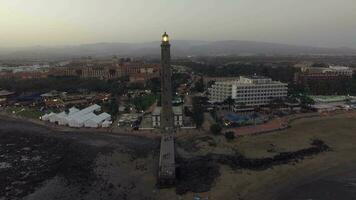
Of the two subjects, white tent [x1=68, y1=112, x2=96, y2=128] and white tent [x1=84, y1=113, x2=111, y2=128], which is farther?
white tent [x1=68, y1=112, x2=96, y2=128]

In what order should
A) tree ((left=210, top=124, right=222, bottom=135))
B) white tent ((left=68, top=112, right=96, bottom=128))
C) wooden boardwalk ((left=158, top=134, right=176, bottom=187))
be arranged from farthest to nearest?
white tent ((left=68, top=112, right=96, bottom=128)) < tree ((left=210, top=124, right=222, bottom=135)) < wooden boardwalk ((left=158, top=134, right=176, bottom=187))

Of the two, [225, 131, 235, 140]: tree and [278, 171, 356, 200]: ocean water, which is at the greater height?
[225, 131, 235, 140]: tree

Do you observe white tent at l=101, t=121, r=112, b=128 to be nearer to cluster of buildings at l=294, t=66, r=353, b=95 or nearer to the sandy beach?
the sandy beach

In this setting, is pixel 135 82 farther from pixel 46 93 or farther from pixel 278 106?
pixel 278 106

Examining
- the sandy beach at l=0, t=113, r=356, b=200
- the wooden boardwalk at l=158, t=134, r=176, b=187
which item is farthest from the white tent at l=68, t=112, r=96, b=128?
the wooden boardwalk at l=158, t=134, r=176, b=187

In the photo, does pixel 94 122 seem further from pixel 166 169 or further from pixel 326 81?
pixel 326 81

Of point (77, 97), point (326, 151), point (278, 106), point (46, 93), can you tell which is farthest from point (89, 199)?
point (46, 93)

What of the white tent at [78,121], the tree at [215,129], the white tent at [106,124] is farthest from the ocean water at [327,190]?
the white tent at [78,121]

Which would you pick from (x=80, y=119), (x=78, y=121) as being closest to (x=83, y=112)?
(x=80, y=119)
